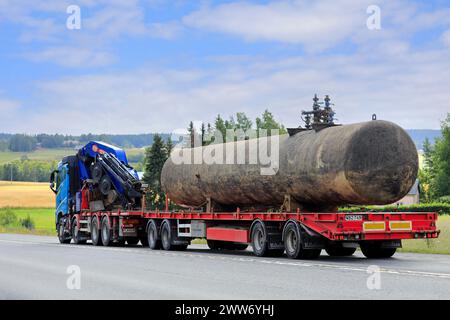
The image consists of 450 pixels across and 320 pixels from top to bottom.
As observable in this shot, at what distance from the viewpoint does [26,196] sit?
354ft

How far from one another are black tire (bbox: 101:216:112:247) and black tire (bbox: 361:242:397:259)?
12.0 meters

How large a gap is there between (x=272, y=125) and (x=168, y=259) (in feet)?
231

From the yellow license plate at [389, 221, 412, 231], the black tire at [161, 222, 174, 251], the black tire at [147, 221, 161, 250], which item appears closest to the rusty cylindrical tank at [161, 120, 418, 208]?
the yellow license plate at [389, 221, 412, 231]

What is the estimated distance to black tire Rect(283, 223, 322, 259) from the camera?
63.6 ft

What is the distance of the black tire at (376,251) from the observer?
812 inches

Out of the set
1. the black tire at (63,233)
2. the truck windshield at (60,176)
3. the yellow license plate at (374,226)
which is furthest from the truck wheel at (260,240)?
the black tire at (63,233)

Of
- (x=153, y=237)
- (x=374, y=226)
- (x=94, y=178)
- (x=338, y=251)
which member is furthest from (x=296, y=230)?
(x=94, y=178)

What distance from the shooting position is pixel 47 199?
103500 millimetres

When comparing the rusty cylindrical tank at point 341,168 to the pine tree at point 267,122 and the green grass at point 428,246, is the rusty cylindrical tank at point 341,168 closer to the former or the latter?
the green grass at point 428,246

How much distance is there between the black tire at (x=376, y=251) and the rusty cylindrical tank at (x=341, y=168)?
4.29 ft

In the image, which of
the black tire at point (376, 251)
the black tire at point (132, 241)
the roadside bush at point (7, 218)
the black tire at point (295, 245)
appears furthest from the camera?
the roadside bush at point (7, 218)

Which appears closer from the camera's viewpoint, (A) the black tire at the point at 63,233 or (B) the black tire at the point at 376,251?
(B) the black tire at the point at 376,251

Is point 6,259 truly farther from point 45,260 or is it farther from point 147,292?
point 147,292

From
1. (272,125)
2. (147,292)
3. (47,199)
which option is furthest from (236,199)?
(47,199)
